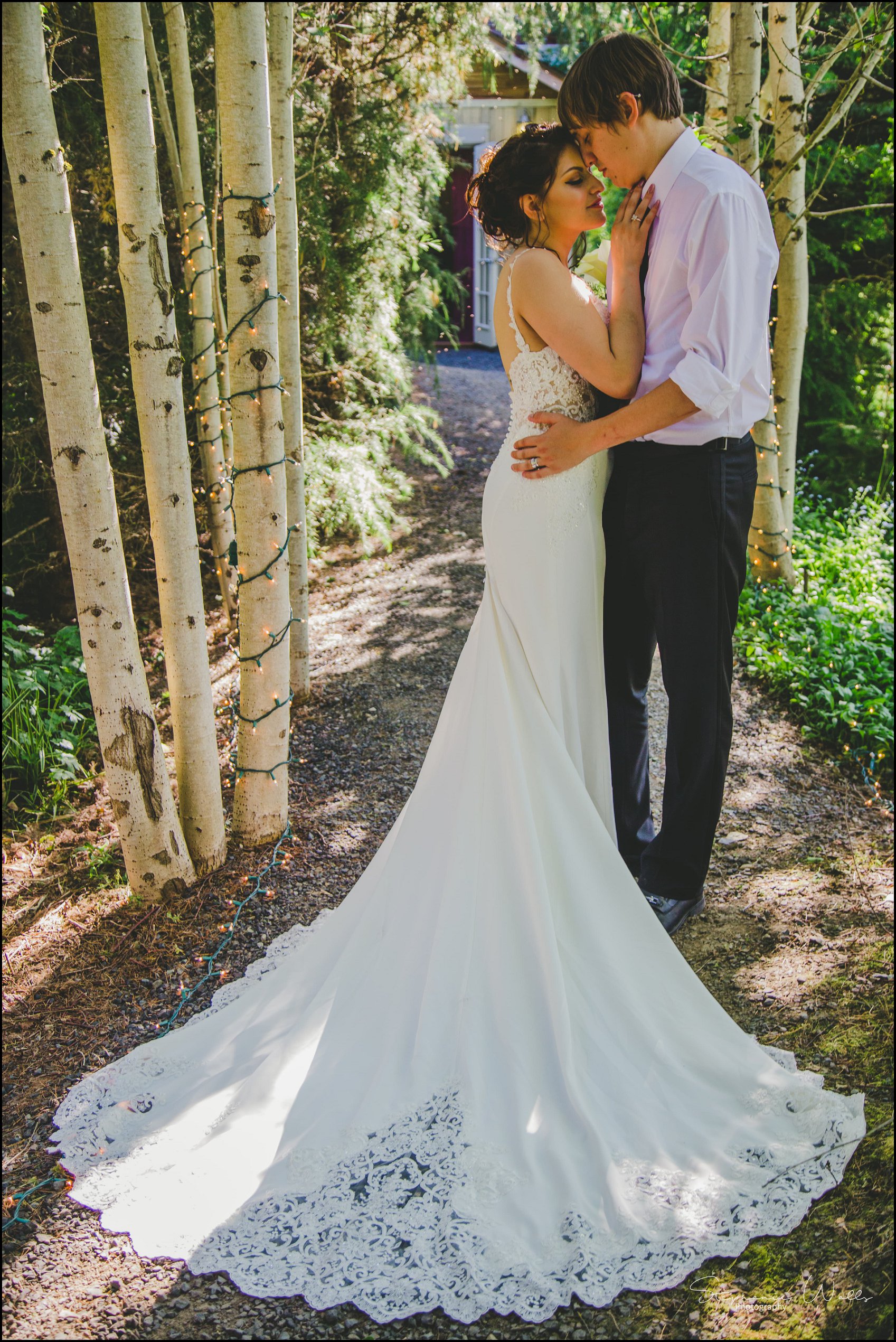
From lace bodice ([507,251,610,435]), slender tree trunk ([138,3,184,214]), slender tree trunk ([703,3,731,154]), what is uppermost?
slender tree trunk ([703,3,731,154])

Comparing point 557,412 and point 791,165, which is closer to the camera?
point 557,412

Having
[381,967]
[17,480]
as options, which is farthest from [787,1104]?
[17,480]

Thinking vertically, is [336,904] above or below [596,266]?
below

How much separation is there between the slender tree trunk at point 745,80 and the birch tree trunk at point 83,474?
11.6ft

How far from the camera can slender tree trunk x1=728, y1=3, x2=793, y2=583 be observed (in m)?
4.68

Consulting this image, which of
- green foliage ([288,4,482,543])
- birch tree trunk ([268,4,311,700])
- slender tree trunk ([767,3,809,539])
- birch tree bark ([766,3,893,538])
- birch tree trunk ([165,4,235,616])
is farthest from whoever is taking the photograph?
green foliage ([288,4,482,543])

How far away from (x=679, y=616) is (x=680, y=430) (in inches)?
19.3

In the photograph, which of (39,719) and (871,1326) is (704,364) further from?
(39,719)

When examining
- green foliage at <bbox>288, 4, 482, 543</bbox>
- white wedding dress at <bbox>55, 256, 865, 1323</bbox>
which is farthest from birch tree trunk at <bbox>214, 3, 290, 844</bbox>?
green foliage at <bbox>288, 4, 482, 543</bbox>

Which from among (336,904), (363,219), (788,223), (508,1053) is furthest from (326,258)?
(508,1053)

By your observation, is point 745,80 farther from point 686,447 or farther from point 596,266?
point 686,447

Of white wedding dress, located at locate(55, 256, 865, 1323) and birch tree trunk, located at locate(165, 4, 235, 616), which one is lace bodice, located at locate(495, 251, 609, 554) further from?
birch tree trunk, located at locate(165, 4, 235, 616)

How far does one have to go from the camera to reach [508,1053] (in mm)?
2170

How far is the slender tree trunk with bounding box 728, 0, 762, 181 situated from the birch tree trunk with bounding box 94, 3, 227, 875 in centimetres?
320
